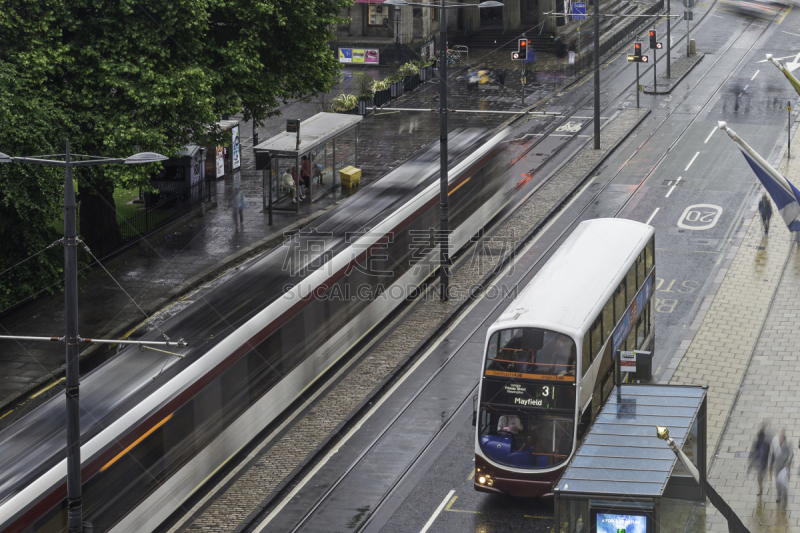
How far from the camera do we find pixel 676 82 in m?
51.5

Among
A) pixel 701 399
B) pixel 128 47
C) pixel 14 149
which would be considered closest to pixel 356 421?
pixel 701 399

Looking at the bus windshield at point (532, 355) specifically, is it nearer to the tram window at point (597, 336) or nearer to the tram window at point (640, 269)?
the tram window at point (597, 336)

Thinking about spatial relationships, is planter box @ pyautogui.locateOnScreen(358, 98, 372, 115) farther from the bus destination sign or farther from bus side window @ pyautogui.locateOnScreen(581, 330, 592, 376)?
the bus destination sign

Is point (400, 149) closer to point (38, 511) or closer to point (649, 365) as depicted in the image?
point (649, 365)

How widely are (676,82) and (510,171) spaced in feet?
55.7

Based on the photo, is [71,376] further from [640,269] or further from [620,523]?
Result: [640,269]

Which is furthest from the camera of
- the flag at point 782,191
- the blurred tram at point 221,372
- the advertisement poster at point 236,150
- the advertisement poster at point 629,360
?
the advertisement poster at point 236,150

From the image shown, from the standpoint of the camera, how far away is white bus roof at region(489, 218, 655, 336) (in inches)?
688

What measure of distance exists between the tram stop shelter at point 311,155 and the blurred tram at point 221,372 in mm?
7900

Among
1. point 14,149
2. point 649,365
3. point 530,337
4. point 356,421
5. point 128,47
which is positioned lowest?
point 356,421

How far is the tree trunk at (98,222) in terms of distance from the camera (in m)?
31.4

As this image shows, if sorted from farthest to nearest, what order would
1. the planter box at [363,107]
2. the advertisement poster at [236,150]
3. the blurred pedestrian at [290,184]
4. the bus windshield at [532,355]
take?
1. the planter box at [363,107]
2. the advertisement poster at [236,150]
3. the blurred pedestrian at [290,184]
4. the bus windshield at [532,355]

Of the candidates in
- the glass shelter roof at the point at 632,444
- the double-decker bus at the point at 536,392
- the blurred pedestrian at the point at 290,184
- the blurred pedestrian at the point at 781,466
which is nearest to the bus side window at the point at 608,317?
the double-decker bus at the point at 536,392

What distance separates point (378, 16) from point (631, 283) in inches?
1701
